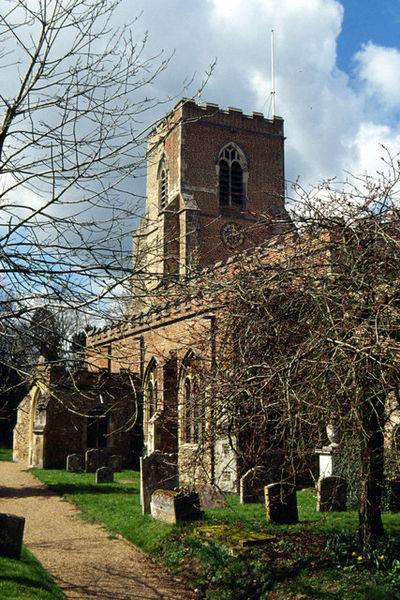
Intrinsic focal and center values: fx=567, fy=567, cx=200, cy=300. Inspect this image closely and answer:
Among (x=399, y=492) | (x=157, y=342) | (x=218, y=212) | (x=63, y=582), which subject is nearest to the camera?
(x=63, y=582)

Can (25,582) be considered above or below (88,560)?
above

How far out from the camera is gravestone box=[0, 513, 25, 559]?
24.6 ft

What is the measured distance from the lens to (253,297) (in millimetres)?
7148

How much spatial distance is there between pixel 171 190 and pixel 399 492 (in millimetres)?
24748

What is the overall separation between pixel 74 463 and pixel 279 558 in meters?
12.9

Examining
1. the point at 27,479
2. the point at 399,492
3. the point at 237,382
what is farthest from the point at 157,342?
the point at 237,382

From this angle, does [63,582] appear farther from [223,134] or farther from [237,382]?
[223,134]

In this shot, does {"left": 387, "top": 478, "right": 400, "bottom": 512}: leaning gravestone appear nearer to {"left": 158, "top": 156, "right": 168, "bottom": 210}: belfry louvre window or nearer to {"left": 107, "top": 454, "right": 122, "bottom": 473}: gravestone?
{"left": 107, "top": 454, "right": 122, "bottom": 473}: gravestone

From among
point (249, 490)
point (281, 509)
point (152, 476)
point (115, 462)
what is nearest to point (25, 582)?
point (281, 509)

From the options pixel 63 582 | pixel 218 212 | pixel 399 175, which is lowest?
pixel 63 582

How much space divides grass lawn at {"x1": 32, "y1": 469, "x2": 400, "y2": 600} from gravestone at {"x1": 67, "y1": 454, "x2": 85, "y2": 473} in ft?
27.2

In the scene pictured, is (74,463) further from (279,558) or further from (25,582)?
(25,582)

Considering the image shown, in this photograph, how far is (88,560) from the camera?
8.66 meters

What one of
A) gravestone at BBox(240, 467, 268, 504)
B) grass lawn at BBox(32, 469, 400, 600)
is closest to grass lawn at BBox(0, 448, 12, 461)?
grass lawn at BBox(32, 469, 400, 600)
